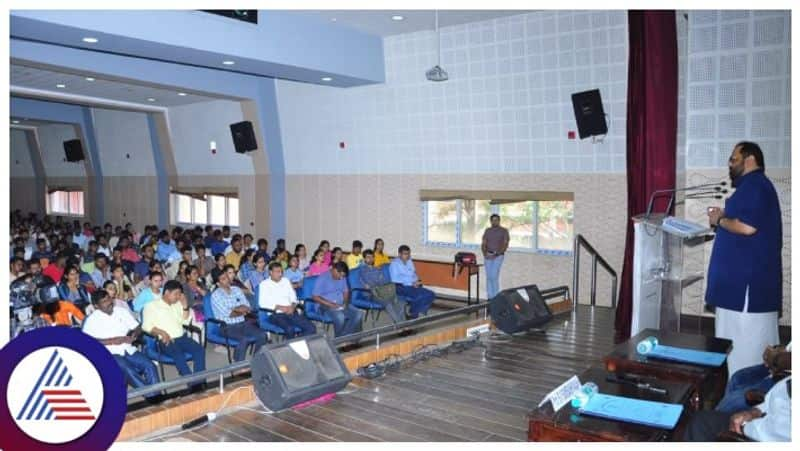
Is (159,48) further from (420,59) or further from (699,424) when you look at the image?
(699,424)

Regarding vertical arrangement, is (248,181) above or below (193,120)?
below

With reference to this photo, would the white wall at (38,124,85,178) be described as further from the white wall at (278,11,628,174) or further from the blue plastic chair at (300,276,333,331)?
the blue plastic chair at (300,276,333,331)

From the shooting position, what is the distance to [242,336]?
6.05 meters

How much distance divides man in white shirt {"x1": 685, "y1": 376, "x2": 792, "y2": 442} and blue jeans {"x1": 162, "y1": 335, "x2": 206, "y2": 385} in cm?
373

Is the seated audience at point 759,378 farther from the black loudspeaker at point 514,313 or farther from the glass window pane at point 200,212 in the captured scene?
the glass window pane at point 200,212

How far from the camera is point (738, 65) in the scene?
280 inches

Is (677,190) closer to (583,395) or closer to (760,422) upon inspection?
(583,395)

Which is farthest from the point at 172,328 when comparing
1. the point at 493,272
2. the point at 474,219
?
the point at 474,219

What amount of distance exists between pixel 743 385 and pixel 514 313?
9.08 ft

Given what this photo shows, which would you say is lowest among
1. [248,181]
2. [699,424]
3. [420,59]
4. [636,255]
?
[699,424]

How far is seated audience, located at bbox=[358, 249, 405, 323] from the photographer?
25.0 ft

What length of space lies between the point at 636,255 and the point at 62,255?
7.07 metres

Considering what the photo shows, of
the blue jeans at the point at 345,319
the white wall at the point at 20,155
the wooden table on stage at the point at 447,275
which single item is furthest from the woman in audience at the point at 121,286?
→ the white wall at the point at 20,155
